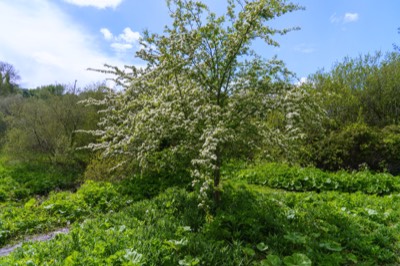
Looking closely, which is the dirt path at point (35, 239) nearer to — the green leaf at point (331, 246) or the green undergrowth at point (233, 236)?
the green undergrowth at point (233, 236)

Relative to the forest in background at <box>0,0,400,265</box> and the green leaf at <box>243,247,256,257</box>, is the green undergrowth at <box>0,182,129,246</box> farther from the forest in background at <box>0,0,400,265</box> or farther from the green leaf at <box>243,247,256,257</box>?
the green leaf at <box>243,247,256,257</box>

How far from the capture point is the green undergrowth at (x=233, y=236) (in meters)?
3.49

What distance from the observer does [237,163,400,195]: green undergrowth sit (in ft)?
26.6

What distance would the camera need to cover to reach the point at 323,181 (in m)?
8.32

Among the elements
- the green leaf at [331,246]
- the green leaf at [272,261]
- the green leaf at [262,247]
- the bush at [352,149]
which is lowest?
the green leaf at [272,261]

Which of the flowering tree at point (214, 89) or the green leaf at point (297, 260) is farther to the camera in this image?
the flowering tree at point (214, 89)

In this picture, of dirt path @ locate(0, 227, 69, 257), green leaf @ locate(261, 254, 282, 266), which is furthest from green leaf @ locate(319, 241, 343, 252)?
dirt path @ locate(0, 227, 69, 257)

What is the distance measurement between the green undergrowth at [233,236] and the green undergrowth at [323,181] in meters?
1.81

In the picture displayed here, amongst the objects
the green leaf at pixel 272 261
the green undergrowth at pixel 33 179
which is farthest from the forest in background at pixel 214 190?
the green undergrowth at pixel 33 179

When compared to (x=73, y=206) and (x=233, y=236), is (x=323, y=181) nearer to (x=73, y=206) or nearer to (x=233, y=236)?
(x=233, y=236)

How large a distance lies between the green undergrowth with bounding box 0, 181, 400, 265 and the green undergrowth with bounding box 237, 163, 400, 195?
1807 millimetres

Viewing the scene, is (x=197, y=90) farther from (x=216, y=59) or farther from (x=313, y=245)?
(x=313, y=245)

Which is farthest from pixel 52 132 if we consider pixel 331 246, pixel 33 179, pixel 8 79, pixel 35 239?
pixel 8 79

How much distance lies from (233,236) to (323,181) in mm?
4852
